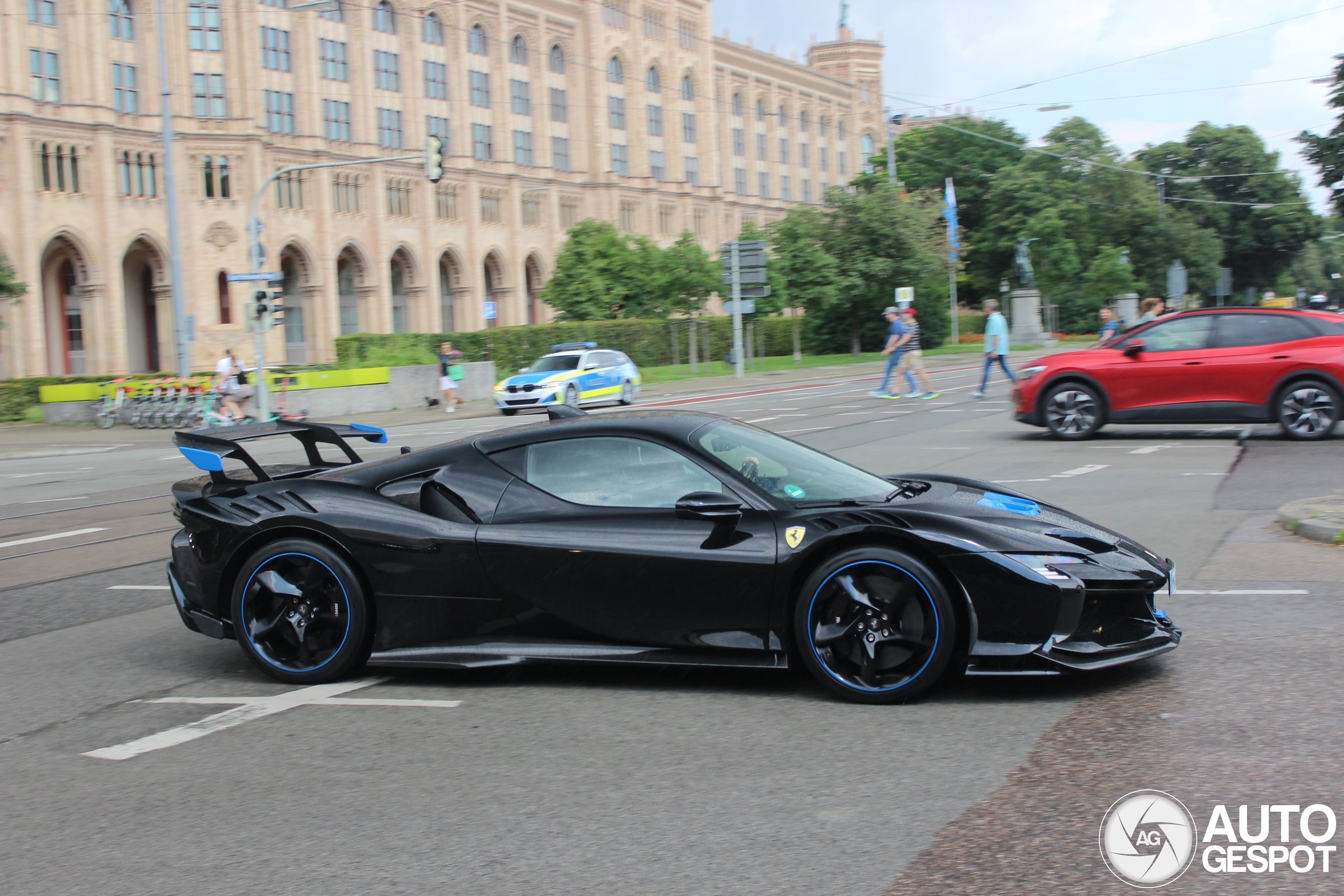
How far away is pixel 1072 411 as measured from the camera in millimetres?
15719

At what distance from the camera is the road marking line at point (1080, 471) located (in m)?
12.2

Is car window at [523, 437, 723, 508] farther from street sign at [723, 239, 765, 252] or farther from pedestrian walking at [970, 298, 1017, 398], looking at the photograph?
street sign at [723, 239, 765, 252]

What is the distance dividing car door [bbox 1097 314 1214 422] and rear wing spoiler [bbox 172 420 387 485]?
1113 cm

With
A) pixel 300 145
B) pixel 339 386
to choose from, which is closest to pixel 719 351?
pixel 300 145

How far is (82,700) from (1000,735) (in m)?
3.98

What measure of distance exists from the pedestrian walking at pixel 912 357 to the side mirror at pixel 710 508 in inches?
788

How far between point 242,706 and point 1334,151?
4764cm

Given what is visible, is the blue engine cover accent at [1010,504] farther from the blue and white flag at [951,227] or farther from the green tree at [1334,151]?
the blue and white flag at [951,227]

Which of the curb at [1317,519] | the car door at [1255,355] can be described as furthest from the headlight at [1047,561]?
the car door at [1255,355]

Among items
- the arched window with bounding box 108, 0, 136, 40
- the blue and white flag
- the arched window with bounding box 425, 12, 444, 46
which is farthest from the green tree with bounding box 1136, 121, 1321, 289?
the arched window with bounding box 108, 0, 136, 40

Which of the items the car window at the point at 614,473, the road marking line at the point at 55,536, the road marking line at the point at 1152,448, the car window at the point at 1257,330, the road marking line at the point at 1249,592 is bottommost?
the road marking line at the point at 1249,592

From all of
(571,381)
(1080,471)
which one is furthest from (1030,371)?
(571,381)

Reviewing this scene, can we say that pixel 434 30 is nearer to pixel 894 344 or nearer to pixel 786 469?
pixel 894 344

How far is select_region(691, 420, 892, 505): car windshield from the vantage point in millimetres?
5258
